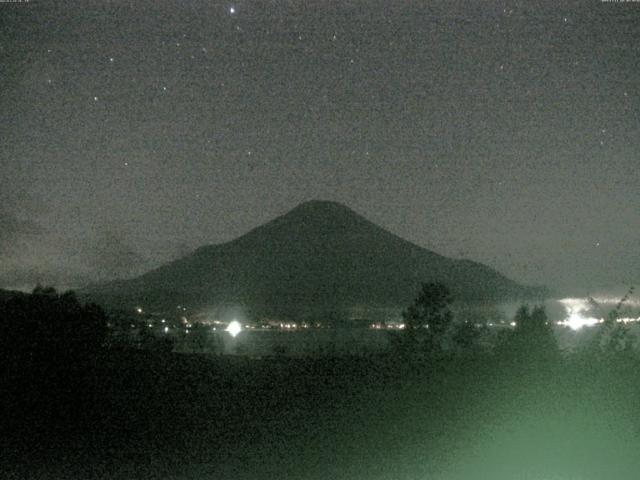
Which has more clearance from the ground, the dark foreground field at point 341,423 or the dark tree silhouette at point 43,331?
the dark tree silhouette at point 43,331

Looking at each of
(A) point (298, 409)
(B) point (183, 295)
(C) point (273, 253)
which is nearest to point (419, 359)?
(A) point (298, 409)

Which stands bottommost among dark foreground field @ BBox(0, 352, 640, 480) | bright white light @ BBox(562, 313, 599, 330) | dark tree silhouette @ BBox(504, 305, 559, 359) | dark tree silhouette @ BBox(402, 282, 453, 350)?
dark foreground field @ BBox(0, 352, 640, 480)

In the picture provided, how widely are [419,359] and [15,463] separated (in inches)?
267

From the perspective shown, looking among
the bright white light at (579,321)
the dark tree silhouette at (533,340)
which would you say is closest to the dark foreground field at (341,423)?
the dark tree silhouette at (533,340)

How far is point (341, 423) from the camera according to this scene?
1178cm

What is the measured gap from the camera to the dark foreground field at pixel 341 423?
31.7 ft

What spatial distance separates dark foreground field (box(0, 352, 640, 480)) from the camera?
966 cm

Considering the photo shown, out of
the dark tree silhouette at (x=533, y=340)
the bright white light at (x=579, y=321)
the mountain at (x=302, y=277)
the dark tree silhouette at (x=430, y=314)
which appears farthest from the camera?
the mountain at (x=302, y=277)

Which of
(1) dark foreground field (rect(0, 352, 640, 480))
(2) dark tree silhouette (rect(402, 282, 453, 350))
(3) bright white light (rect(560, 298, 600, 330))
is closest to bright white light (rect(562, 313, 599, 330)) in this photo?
(3) bright white light (rect(560, 298, 600, 330))

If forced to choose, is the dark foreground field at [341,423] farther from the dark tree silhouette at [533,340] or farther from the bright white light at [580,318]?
the bright white light at [580,318]

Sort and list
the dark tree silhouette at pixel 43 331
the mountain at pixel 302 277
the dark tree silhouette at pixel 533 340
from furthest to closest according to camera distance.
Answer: the mountain at pixel 302 277 < the dark tree silhouette at pixel 43 331 < the dark tree silhouette at pixel 533 340

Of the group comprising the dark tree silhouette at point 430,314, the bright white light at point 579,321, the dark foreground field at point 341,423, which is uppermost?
the dark tree silhouette at point 430,314

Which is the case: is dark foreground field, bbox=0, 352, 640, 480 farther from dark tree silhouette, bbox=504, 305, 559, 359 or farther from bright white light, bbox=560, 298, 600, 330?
bright white light, bbox=560, 298, 600, 330

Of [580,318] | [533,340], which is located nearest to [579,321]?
[580,318]
